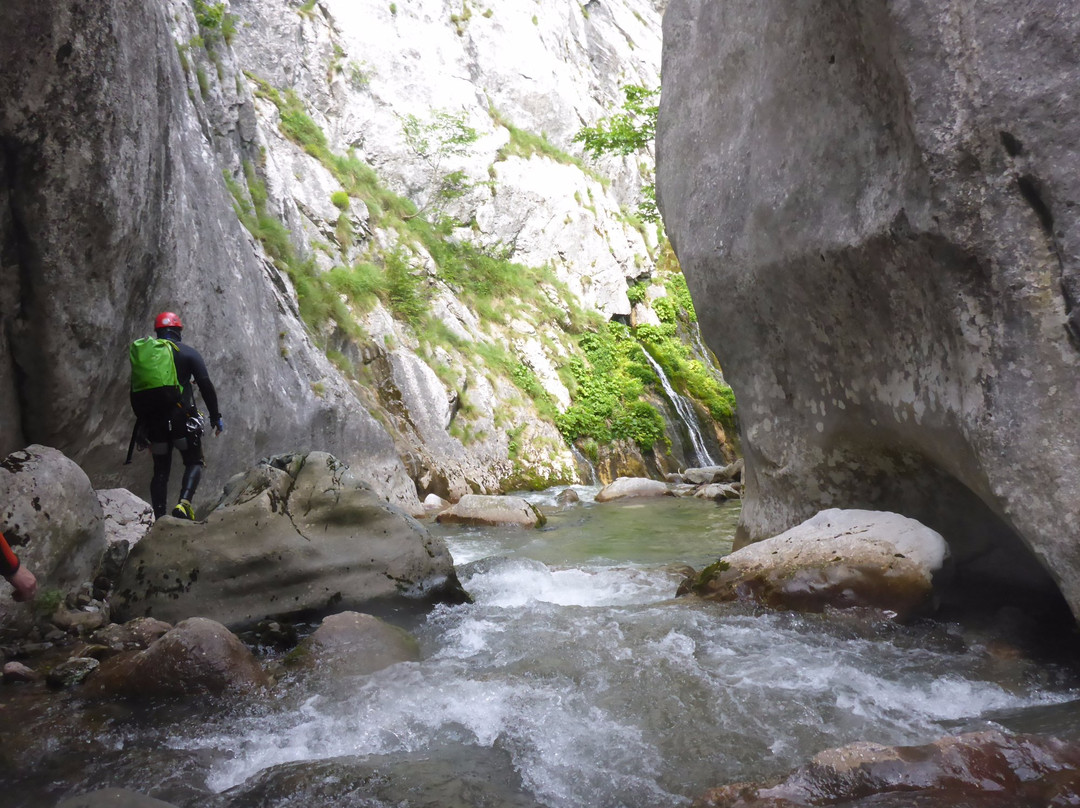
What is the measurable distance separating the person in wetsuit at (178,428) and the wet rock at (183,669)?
2620 millimetres

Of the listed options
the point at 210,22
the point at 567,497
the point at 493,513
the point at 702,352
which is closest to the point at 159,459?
the point at 493,513

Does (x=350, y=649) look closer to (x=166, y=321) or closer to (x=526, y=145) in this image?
(x=166, y=321)

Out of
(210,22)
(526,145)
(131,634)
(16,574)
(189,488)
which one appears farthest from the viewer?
(526,145)

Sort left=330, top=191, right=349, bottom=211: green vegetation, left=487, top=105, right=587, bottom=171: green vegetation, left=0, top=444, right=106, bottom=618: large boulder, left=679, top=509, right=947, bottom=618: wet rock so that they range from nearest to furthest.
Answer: left=0, top=444, right=106, bottom=618: large boulder
left=679, top=509, right=947, bottom=618: wet rock
left=330, top=191, right=349, bottom=211: green vegetation
left=487, top=105, right=587, bottom=171: green vegetation

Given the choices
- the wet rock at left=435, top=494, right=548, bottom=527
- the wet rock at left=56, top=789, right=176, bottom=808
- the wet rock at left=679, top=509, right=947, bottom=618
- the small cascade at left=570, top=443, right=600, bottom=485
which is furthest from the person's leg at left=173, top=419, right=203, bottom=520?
the small cascade at left=570, top=443, right=600, bottom=485

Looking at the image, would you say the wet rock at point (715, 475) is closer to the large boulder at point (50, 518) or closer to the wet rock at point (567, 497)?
the wet rock at point (567, 497)

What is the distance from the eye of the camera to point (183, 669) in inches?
142

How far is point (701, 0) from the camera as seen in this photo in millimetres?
6867

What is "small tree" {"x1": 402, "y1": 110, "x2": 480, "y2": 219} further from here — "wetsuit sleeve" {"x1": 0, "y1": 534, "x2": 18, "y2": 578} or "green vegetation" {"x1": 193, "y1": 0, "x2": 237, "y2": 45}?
"wetsuit sleeve" {"x1": 0, "y1": 534, "x2": 18, "y2": 578}

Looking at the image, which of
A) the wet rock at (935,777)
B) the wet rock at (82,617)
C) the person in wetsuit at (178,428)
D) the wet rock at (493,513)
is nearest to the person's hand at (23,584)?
the wet rock at (82,617)

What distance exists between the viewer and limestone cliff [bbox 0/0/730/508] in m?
5.21

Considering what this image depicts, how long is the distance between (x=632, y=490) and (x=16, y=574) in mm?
11936

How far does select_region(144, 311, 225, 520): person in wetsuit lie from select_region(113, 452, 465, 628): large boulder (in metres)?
0.78

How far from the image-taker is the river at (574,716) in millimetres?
2715
